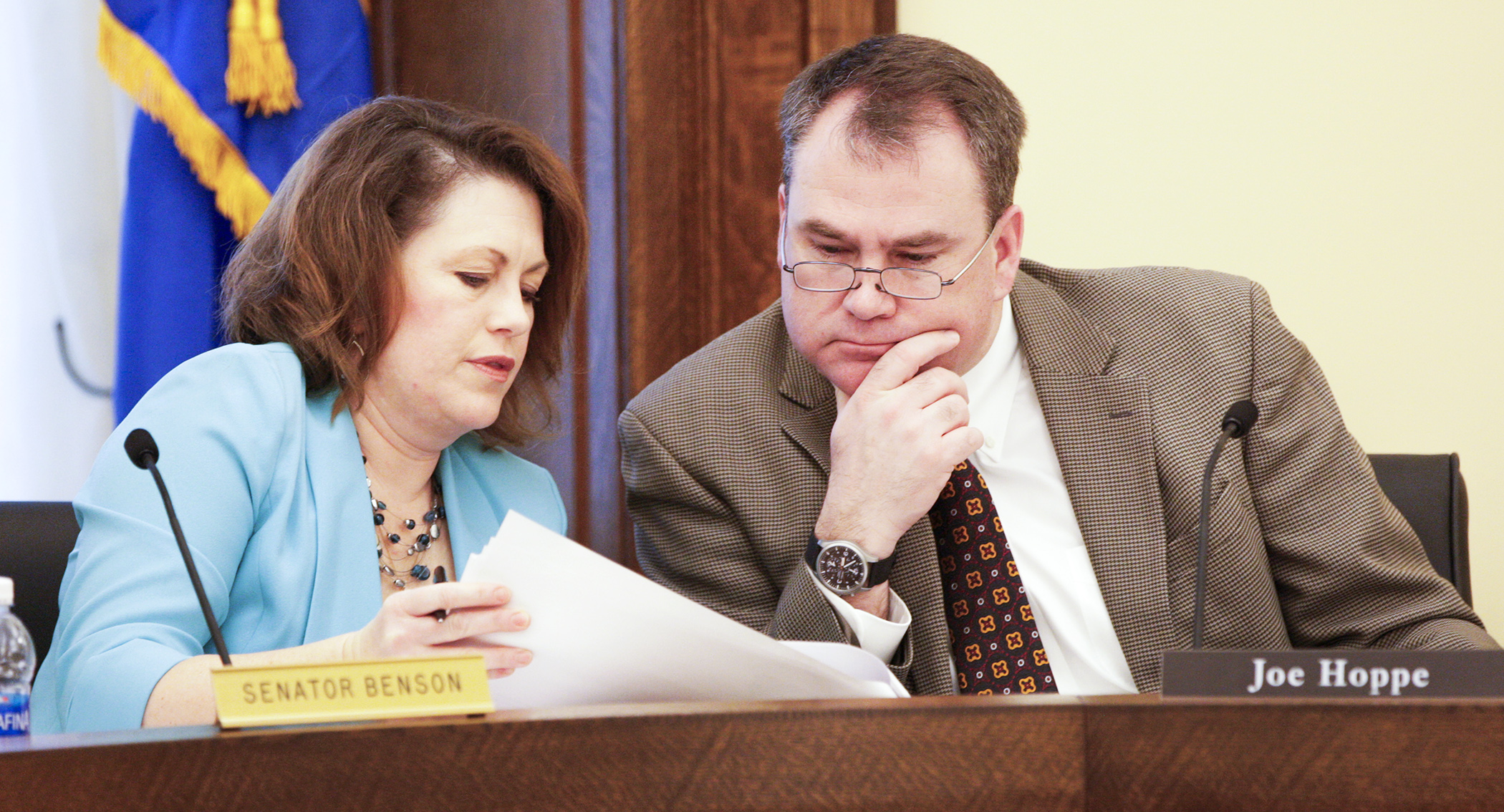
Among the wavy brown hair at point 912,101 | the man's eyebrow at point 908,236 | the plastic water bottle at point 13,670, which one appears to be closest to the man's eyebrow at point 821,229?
the man's eyebrow at point 908,236

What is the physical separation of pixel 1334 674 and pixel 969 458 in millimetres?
850

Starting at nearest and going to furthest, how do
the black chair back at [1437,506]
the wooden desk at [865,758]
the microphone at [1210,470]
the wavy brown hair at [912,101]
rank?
1. the wooden desk at [865,758]
2. the microphone at [1210,470]
3. the wavy brown hair at [912,101]
4. the black chair back at [1437,506]

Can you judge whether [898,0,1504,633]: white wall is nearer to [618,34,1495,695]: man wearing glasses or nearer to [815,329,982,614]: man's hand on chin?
[618,34,1495,695]: man wearing glasses

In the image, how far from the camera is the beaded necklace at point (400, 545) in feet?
4.99

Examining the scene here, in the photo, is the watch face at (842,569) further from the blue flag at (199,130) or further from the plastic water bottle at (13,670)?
the blue flag at (199,130)

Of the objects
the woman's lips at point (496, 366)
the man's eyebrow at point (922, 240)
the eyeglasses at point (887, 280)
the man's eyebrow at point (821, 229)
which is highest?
the man's eyebrow at point (821, 229)

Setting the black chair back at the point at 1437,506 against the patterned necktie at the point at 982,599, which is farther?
the black chair back at the point at 1437,506

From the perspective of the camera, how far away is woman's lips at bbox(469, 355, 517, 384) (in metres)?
1.51

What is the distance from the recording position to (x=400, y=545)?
60.9 inches

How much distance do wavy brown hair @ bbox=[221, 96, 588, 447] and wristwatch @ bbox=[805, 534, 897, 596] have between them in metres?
0.56

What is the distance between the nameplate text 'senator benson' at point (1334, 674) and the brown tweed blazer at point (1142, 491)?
2.21ft

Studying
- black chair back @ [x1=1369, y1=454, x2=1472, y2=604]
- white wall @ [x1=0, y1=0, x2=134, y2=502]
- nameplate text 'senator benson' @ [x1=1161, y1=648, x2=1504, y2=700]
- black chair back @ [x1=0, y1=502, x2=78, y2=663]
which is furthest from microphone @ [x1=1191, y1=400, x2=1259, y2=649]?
white wall @ [x1=0, y1=0, x2=134, y2=502]

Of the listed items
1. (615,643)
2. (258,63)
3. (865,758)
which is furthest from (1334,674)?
(258,63)

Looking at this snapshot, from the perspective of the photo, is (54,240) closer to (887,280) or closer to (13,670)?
(13,670)
